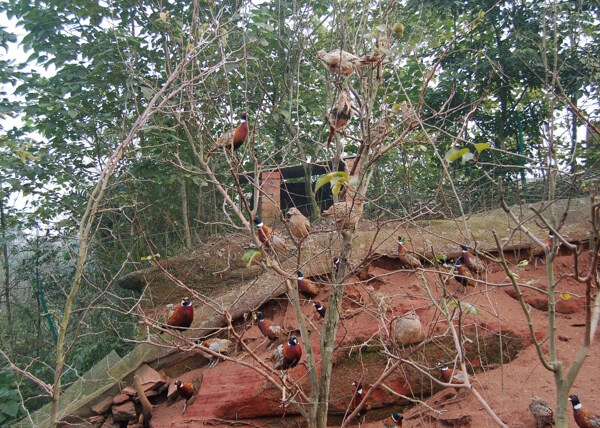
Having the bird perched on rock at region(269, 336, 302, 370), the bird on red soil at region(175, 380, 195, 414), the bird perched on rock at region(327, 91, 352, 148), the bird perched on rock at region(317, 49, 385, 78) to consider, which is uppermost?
the bird perched on rock at region(317, 49, 385, 78)

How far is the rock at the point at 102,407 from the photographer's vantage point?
4.03m

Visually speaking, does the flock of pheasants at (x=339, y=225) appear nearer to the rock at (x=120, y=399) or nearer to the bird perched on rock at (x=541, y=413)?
the bird perched on rock at (x=541, y=413)

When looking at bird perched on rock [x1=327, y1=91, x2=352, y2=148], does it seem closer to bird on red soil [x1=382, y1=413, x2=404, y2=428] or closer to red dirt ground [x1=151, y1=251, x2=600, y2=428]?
red dirt ground [x1=151, y1=251, x2=600, y2=428]

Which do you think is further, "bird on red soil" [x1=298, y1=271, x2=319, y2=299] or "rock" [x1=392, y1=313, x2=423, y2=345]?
"bird on red soil" [x1=298, y1=271, x2=319, y2=299]

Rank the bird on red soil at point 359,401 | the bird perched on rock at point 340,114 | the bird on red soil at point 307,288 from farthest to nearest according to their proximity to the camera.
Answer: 1. the bird on red soil at point 307,288
2. the bird on red soil at point 359,401
3. the bird perched on rock at point 340,114

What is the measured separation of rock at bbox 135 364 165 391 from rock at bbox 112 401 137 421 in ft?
0.66

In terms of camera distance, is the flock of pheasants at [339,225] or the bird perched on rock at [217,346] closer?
Result: the flock of pheasants at [339,225]

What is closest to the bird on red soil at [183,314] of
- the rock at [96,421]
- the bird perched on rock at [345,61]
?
the rock at [96,421]

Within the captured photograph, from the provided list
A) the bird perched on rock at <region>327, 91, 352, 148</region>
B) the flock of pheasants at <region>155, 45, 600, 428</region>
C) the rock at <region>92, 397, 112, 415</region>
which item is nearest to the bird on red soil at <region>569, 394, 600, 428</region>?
the flock of pheasants at <region>155, 45, 600, 428</region>

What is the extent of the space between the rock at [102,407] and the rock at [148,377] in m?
0.36

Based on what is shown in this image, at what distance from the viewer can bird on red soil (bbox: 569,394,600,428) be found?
95.2 inches

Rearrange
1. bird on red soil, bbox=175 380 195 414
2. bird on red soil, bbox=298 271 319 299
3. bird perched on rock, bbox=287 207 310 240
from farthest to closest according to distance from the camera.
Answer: bird on red soil, bbox=298 271 319 299 → bird on red soil, bbox=175 380 195 414 → bird perched on rock, bbox=287 207 310 240

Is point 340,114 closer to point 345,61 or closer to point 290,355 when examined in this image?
point 345,61

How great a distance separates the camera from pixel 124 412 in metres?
3.94
